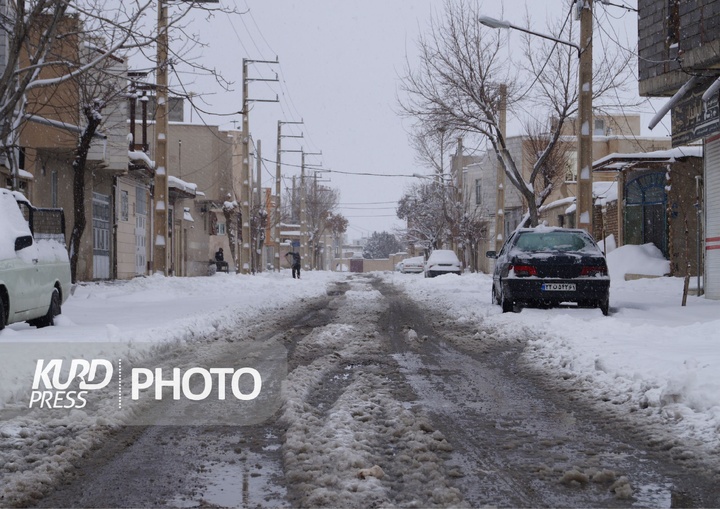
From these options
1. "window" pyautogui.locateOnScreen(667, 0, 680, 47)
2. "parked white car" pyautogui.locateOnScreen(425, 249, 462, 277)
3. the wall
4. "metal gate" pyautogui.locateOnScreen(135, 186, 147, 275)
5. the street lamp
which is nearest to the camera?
the wall

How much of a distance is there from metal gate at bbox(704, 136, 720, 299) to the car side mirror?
14.2m

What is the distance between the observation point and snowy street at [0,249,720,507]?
4.21m

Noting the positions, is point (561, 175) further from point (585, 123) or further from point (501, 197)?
point (585, 123)

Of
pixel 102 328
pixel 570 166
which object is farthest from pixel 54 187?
pixel 570 166

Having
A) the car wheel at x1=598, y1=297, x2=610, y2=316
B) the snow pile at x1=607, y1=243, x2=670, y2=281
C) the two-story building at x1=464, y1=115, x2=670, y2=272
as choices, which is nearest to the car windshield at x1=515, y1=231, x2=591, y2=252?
the car wheel at x1=598, y1=297, x2=610, y2=316

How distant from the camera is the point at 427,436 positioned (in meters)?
5.36

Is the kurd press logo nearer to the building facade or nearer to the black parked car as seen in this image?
→ the black parked car

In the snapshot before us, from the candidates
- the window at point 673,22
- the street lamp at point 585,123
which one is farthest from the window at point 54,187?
the window at point 673,22

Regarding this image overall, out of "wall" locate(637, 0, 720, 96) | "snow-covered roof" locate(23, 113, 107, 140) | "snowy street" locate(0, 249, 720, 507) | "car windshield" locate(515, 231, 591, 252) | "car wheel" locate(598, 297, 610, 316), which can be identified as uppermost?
"wall" locate(637, 0, 720, 96)

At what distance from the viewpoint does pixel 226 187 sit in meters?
61.0

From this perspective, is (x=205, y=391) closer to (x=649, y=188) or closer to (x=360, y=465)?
(x=360, y=465)

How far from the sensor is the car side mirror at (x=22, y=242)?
437 inches

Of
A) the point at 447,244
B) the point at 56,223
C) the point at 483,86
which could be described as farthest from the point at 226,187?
the point at 56,223

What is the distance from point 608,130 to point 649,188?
2866 cm
